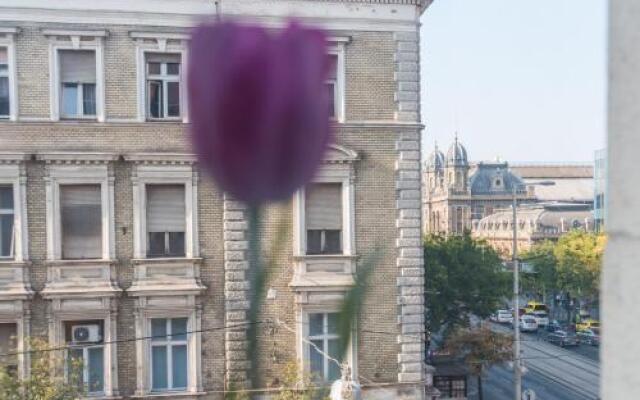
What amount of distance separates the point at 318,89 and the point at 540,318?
79.3ft

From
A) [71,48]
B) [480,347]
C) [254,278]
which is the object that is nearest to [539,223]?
[480,347]

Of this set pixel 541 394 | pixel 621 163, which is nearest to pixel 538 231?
pixel 541 394

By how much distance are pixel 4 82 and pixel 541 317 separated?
21.2 m

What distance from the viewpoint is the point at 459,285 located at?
1387 cm

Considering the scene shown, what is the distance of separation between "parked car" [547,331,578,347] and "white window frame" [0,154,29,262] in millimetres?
17272

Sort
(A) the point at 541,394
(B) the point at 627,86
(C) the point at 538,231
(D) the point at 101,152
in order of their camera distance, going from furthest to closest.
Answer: (C) the point at 538,231 → (A) the point at 541,394 → (D) the point at 101,152 → (B) the point at 627,86

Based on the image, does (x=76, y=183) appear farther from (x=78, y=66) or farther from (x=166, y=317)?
(x=166, y=317)

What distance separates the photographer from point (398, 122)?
20.6 feet

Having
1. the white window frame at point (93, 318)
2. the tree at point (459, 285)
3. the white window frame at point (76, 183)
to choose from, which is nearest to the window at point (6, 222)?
the white window frame at point (76, 183)

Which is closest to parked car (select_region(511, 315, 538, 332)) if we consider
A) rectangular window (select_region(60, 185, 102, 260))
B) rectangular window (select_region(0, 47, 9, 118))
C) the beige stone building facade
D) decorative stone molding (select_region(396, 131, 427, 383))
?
decorative stone molding (select_region(396, 131, 427, 383))

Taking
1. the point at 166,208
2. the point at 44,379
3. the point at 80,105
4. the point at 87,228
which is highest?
the point at 80,105

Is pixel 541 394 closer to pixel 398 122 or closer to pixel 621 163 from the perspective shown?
pixel 398 122

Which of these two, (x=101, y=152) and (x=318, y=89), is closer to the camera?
(x=318, y=89)

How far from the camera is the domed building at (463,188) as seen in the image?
44812 millimetres
